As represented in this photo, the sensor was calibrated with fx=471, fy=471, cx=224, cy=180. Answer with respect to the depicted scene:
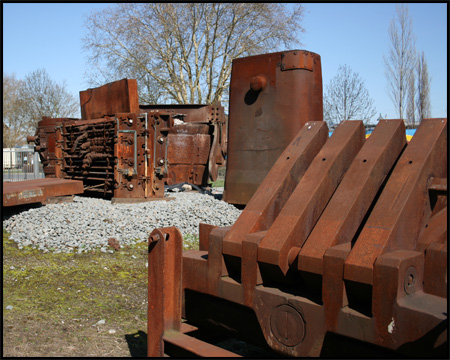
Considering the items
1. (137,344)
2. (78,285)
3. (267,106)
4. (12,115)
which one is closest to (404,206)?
(137,344)

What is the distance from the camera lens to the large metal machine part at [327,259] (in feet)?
6.23

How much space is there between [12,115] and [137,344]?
4195 cm

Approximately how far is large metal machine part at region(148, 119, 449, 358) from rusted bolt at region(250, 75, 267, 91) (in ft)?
19.4

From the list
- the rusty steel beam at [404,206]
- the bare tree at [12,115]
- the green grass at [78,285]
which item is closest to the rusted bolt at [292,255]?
the rusty steel beam at [404,206]

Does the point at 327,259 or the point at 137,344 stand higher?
the point at 327,259

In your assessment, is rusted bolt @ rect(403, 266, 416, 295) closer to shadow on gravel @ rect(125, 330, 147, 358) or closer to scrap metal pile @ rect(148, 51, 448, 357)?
scrap metal pile @ rect(148, 51, 448, 357)

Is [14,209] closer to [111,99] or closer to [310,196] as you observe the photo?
[111,99]

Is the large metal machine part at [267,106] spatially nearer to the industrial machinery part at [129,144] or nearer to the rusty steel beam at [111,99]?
the industrial machinery part at [129,144]

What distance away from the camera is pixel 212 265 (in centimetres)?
255

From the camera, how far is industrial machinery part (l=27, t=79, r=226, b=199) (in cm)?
931

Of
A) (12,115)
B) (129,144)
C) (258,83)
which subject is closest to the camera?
(258,83)

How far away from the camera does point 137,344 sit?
3582 millimetres

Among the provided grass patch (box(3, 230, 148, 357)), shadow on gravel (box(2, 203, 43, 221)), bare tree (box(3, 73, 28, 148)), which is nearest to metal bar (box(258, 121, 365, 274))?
grass patch (box(3, 230, 148, 357))

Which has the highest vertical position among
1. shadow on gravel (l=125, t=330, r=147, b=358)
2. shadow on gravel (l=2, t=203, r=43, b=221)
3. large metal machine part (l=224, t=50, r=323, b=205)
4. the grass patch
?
large metal machine part (l=224, t=50, r=323, b=205)
